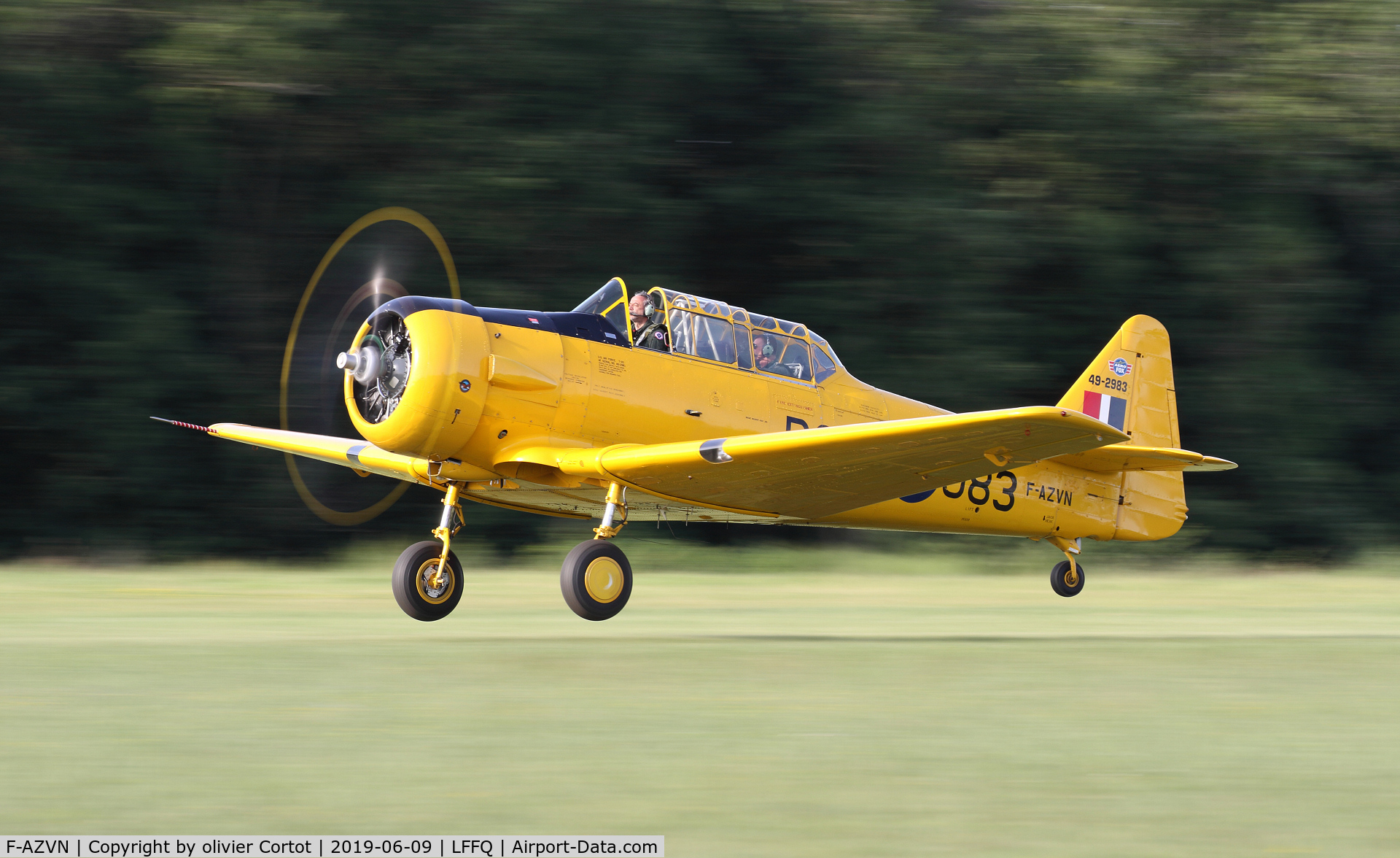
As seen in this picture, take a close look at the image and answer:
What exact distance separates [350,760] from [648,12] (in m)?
13.8

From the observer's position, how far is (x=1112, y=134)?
1798cm

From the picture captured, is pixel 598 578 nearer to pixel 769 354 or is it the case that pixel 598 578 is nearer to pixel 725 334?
pixel 725 334

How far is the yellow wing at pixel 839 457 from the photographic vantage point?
24.0 feet

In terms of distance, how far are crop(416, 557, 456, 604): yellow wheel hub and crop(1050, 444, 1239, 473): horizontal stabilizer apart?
4594 mm

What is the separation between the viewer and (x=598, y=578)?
805 cm

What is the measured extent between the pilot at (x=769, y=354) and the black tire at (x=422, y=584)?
2643mm

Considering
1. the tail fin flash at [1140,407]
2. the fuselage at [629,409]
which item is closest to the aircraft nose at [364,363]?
the fuselage at [629,409]

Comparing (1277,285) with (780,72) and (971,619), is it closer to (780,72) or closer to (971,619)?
(780,72)

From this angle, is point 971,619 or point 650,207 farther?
point 650,207

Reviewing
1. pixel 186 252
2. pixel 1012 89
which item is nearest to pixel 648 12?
pixel 1012 89

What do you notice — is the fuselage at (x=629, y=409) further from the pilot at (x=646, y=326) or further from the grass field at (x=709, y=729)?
the grass field at (x=709, y=729)

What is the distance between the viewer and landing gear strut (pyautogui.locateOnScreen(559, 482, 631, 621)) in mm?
7977

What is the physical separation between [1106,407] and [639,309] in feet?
17.2

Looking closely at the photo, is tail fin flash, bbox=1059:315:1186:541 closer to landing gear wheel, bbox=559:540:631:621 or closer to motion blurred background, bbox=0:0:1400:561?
motion blurred background, bbox=0:0:1400:561
